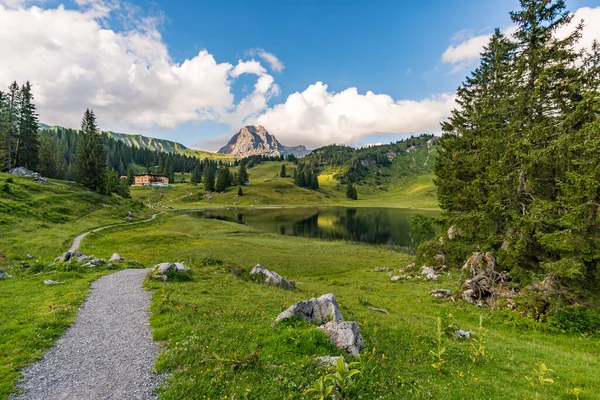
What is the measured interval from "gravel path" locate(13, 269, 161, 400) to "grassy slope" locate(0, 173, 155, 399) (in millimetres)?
551

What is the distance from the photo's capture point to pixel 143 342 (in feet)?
35.4

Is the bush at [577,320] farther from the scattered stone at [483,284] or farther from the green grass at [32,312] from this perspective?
the green grass at [32,312]

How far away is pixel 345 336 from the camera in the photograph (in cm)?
1002

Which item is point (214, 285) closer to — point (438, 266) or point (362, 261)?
point (438, 266)

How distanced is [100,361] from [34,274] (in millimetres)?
18226

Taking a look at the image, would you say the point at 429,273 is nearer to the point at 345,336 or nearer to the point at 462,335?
the point at 462,335

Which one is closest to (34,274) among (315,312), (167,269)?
(167,269)

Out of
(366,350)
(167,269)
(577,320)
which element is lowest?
(167,269)

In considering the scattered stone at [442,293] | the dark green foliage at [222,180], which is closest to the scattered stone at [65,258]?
the scattered stone at [442,293]

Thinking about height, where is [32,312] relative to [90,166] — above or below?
below

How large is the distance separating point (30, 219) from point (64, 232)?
7005 mm

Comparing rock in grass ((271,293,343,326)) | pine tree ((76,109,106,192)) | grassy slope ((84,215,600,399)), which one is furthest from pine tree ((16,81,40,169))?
rock in grass ((271,293,343,326))

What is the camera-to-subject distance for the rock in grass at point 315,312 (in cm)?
1218

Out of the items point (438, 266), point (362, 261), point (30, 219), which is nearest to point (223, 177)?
point (30, 219)
